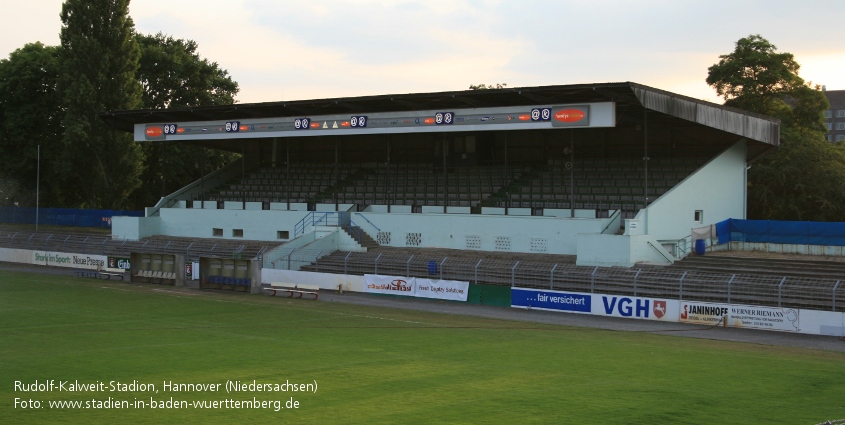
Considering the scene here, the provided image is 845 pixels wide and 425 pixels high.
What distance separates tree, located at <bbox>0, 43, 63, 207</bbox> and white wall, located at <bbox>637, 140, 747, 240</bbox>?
2136 inches

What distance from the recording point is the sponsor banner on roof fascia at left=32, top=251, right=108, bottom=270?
51.3 metres

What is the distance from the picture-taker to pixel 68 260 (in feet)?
175

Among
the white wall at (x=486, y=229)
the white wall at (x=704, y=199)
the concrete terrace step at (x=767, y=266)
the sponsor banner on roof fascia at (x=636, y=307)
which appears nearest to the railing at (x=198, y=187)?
the white wall at (x=486, y=229)

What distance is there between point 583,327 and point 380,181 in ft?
89.3

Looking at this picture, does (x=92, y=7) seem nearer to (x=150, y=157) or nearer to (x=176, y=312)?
(x=150, y=157)

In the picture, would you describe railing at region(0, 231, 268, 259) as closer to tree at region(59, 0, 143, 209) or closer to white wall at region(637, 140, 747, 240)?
tree at region(59, 0, 143, 209)

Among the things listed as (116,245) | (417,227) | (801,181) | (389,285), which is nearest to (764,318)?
(389,285)

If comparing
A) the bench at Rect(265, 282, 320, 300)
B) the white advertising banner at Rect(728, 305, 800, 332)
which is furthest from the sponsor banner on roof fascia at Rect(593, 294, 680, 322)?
the bench at Rect(265, 282, 320, 300)

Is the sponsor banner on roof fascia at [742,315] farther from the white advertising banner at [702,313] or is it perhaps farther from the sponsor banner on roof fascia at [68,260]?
the sponsor banner on roof fascia at [68,260]

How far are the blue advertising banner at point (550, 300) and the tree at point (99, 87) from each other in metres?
42.6

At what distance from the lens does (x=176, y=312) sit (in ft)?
106

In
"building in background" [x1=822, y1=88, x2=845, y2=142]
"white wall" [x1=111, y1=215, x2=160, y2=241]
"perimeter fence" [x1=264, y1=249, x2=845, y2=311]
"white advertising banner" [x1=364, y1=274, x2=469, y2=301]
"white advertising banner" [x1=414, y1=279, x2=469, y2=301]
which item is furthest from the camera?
"building in background" [x1=822, y1=88, x2=845, y2=142]

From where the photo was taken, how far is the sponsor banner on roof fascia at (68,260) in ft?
168

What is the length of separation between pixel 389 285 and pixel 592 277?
399 inches
